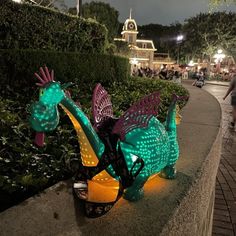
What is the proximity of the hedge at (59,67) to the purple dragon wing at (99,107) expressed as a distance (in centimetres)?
373

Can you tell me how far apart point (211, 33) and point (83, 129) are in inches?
1958

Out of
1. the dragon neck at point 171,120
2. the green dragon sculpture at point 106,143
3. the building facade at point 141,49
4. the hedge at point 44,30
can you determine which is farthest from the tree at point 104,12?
the green dragon sculpture at point 106,143

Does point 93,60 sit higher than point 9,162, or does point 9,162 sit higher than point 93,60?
point 93,60

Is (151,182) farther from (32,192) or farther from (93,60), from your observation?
(93,60)

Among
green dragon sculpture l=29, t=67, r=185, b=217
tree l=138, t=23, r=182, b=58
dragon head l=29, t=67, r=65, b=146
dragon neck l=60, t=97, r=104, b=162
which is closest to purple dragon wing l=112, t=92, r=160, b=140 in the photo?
green dragon sculpture l=29, t=67, r=185, b=217

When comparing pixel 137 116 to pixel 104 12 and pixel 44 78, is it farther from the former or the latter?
pixel 104 12

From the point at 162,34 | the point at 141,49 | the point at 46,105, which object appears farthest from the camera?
the point at 162,34

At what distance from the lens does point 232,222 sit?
12.3ft

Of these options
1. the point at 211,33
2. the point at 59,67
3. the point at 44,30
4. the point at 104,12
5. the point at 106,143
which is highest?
the point at 104,12

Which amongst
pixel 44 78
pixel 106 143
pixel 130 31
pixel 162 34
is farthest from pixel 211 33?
pixel 44 78

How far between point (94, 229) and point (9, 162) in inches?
45.4

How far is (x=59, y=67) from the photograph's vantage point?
6539 millimetres

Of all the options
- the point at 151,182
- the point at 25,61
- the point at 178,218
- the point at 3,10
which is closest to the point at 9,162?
the point at 151,182

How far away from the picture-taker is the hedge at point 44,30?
5879mm
